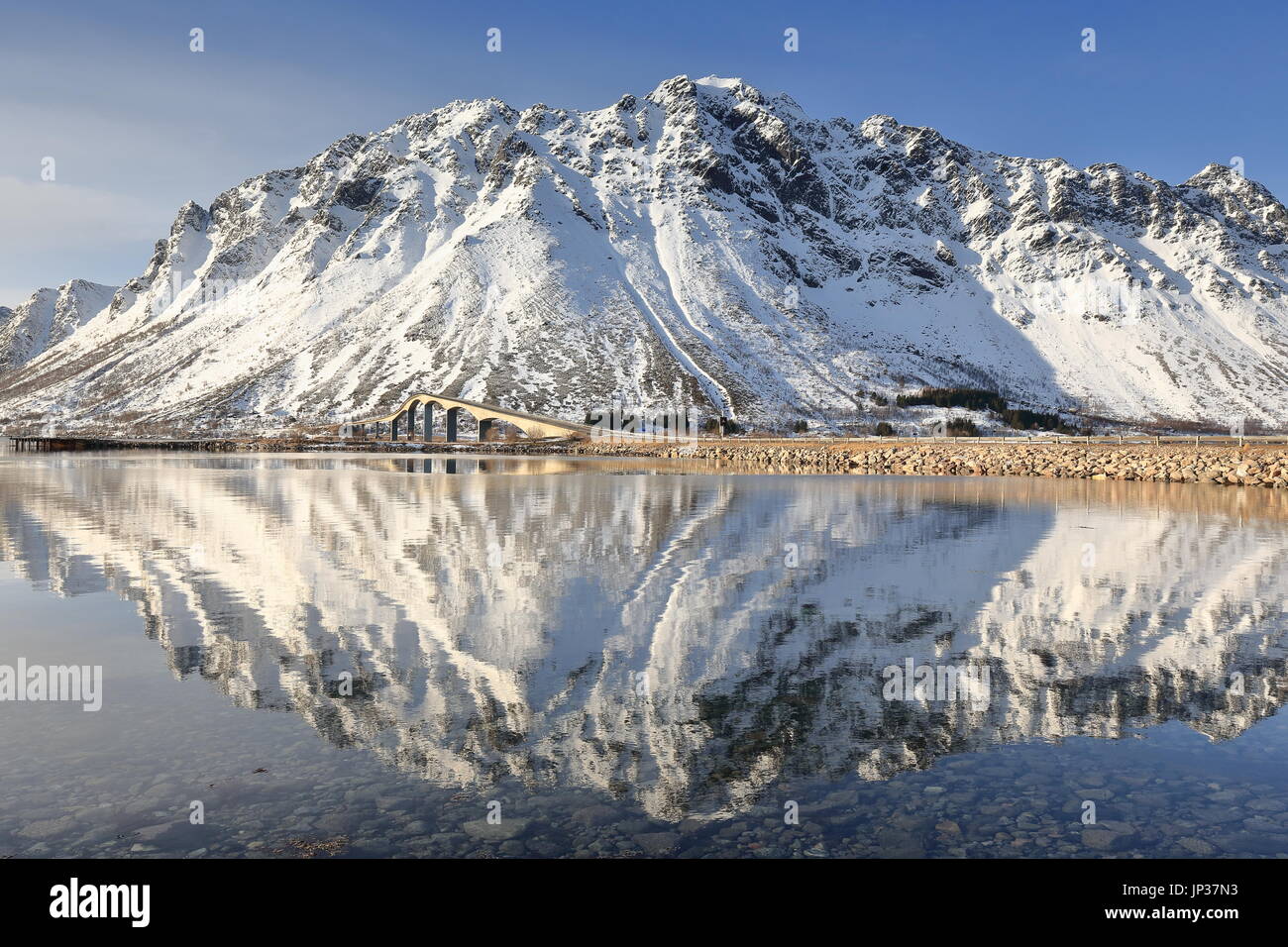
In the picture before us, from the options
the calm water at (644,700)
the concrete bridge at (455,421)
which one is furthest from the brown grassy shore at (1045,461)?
the concrete bridge at (455,421)

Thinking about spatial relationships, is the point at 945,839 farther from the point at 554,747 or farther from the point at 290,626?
the point at 290,626

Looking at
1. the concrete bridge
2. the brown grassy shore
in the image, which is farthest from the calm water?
the concrete bridge

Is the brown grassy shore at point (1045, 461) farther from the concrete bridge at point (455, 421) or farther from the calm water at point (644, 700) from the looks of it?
the concrete bridge at point (455, 421)

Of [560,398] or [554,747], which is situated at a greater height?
[560,398]

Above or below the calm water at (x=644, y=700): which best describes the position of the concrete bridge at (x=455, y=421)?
above

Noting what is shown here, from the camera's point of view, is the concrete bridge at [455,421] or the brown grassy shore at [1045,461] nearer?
the brown grassy shore at [1045,461]

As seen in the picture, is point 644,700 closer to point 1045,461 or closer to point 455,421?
point 1045,461

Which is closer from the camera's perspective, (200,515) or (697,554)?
(697,554)
